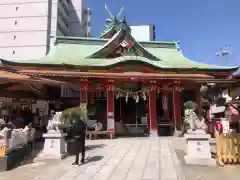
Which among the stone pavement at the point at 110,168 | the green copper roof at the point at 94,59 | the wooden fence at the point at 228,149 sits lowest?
the stone pavement at the point at 110,168

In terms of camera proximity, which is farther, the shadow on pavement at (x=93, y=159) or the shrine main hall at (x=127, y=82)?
the shrine main hall at (x=127, y=82)


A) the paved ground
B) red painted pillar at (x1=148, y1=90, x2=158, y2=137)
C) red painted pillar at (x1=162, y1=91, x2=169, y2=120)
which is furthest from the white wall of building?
the paved ground

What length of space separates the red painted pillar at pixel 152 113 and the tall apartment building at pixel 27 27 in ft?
134

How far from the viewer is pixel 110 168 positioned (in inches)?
316

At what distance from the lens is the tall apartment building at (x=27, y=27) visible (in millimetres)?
53781

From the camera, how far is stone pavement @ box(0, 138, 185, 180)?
7.13 m

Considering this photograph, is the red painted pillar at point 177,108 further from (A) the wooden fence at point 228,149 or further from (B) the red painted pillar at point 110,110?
(A) the wooden fence at point 228,149

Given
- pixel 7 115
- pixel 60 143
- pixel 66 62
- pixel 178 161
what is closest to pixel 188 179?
pixel 178 161

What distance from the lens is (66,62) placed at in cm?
1850

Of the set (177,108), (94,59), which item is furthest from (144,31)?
(177,108)

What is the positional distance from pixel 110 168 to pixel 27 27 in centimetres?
5393

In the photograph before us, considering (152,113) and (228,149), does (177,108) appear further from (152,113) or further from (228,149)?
(228,149)

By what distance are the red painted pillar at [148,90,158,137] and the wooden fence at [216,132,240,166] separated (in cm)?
818

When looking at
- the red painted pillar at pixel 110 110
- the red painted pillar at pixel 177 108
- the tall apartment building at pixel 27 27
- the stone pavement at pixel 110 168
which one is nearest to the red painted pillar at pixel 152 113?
the red painted pillar at pixel 177 108
